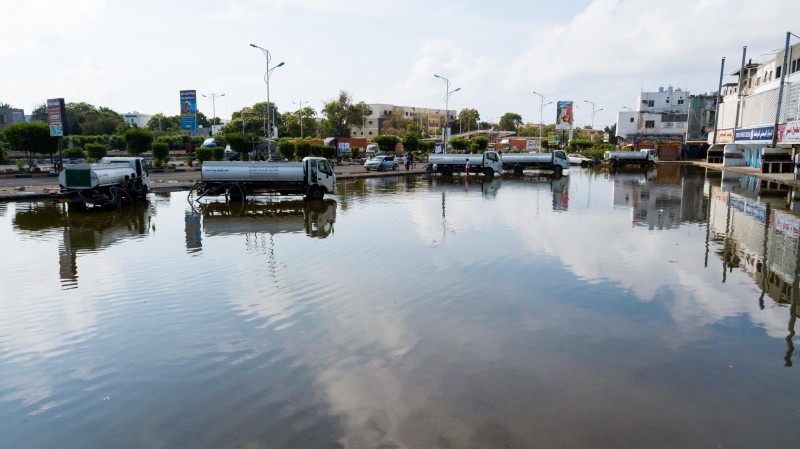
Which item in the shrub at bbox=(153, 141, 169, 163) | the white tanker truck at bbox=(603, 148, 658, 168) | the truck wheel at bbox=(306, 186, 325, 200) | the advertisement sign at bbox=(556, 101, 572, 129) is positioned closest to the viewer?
the truck wheel at bbox=(306, 186, 325, 200)

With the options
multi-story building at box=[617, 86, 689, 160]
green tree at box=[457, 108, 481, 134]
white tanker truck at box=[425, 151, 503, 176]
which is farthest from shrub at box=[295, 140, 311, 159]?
green tree at box=[457, 108, 481, 134]

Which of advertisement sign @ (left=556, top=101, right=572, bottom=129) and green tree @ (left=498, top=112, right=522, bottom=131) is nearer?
advertisement sign @ (left=556, top=101, right=572, bottom=129)

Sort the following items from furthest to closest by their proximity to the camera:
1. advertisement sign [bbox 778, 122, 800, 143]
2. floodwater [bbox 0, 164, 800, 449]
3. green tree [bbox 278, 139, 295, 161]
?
green tree [bbox 278, 139, 295, 161]
advertisement sign [bbox 778, 122, 800, 143]
floodwater [bbox 0, 164, 800, 449]

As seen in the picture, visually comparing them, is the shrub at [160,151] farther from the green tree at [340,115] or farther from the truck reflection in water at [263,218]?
the green tree at [340,115]

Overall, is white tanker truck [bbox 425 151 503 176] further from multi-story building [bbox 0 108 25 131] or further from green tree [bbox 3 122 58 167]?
multi-story building [bbox 0 108 25 131]

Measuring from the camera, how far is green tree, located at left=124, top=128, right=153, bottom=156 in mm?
45469

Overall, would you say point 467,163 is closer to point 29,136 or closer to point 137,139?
point 137,139

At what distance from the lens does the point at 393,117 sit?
135375 mm

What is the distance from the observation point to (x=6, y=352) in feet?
24.2

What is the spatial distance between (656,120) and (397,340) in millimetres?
105690

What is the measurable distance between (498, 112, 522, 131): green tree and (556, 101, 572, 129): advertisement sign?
8641 cm

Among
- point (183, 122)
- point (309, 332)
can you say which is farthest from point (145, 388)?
point (183, 122)

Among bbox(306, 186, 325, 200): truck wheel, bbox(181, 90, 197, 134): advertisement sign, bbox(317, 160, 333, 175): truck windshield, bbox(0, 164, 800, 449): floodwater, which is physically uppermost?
bbox(181, 90, 197, 134): advertisement sign

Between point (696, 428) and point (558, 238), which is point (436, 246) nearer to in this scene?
point (558, 238)
